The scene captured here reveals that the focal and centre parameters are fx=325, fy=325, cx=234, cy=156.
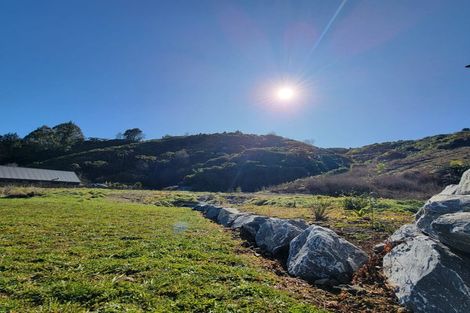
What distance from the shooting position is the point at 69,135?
15738 cm

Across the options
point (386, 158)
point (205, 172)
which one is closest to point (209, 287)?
point (205, 172)

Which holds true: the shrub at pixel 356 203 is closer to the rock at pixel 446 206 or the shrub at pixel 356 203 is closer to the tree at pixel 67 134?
the rock at pixel 446 206

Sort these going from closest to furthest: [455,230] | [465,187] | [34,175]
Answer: [455,230]
[465,187]
[34,175]

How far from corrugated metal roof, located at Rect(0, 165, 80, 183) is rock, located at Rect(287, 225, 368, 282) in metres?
82.8

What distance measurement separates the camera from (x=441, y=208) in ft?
26.0

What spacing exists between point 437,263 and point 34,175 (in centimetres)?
9251

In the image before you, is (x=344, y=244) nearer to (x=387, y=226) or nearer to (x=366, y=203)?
(x=387, y=226)

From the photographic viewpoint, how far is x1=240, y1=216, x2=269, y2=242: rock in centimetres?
1439

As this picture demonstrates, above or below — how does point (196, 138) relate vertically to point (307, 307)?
above

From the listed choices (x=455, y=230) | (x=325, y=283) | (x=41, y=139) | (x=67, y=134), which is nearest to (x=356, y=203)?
(x=325, y=283)

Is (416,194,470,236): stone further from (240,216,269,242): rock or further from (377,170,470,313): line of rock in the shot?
(240,216,269,242): rock

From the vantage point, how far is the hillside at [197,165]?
3804 inches

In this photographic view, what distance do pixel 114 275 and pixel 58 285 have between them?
1.23 meters

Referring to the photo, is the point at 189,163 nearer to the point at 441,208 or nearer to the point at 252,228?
the point at 252,228
